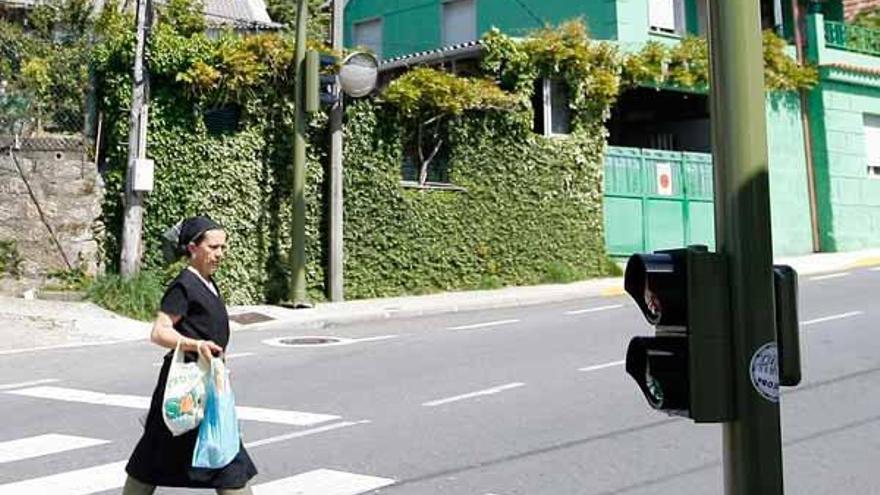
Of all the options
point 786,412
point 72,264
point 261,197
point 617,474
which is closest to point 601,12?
point 261,197

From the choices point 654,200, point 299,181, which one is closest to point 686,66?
point 654,200

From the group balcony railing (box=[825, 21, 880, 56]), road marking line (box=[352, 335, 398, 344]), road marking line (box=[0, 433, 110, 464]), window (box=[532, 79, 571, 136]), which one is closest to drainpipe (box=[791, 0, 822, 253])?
balcony railing (box=[825, 21, 880, 56])

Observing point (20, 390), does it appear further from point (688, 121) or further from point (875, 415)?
point (688, 121)

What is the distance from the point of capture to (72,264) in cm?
1568

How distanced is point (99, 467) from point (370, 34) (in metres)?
24.8

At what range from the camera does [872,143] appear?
24.9 meters

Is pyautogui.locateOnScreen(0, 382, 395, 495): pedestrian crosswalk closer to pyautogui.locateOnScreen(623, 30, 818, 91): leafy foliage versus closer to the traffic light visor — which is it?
the traffic light visor

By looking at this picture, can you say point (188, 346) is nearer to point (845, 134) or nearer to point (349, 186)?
point (349, 186)

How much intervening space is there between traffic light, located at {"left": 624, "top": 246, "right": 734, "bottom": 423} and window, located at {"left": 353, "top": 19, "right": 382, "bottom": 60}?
2674cm

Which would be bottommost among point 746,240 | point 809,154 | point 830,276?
point 746,240

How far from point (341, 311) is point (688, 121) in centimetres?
1257

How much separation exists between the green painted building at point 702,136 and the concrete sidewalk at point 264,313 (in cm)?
298

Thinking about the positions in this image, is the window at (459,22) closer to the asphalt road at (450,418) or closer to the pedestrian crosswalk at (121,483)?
the asphalt road at (450,418)

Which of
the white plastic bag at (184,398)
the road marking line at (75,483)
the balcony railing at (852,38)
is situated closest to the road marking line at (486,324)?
the road marking line at (75,483)
